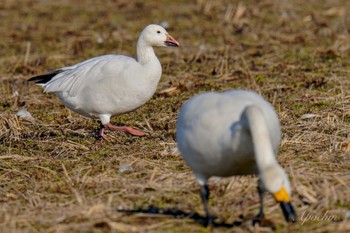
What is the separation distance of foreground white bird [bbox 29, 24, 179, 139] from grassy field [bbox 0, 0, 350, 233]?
0.32m

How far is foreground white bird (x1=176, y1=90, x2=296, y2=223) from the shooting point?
14.2 feet

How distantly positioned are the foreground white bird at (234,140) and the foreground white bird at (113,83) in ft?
7.20

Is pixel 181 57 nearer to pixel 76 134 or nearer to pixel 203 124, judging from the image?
pixel 76 134

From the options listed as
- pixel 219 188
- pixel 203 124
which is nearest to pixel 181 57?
pixel 219 188

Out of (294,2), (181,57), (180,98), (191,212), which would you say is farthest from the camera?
(294,2)

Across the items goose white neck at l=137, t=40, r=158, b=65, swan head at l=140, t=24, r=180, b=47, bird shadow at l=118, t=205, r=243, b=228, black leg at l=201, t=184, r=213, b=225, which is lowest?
bird shadow at l=118, t=205, r=243, b=228

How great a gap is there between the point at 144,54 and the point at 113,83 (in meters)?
0.50

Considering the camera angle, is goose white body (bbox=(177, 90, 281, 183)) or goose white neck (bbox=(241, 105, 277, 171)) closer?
goose white neck (bbox=(241, 105, 277, 171))

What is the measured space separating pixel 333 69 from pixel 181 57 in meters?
2.32

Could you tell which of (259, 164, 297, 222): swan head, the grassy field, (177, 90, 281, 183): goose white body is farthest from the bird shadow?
(259, 164, 297, 222): swan head

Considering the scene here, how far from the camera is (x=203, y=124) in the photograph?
4.64 meters

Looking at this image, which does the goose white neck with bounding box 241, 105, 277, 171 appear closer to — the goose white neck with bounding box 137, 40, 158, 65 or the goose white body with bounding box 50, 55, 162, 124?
the goose white body with bounding box 50, 55, 162, 124

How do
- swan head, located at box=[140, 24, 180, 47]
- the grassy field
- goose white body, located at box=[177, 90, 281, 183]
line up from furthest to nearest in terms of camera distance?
1. swan head, located at box=[140, 24, 180, 47]
2. the grassy field
3. goose white body, located at box=[177, 90, 281, 183]

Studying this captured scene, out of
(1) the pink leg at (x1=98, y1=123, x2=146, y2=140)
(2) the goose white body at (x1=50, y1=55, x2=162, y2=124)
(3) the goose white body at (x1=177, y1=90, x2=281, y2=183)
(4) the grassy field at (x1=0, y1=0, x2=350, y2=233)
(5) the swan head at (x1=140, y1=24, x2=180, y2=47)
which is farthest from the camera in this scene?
(5) the swan head at (x1=140, y1=24, x2=180, y2=47)
